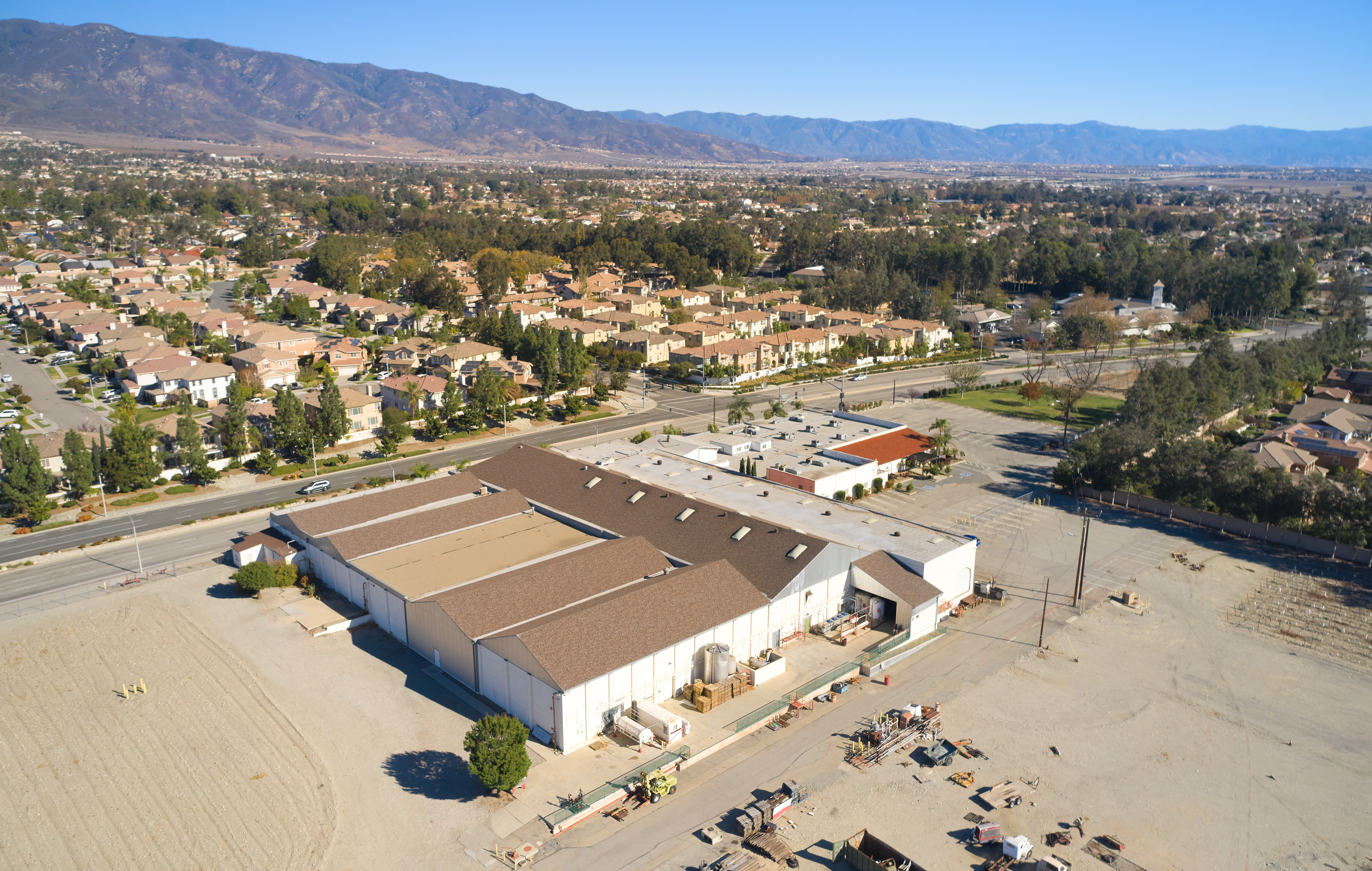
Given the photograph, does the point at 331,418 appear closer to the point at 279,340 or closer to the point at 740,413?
the point at 740,413

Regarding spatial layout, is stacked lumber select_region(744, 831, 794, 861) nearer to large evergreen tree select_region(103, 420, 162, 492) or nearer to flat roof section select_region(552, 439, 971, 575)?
flat roof section select_region(552, 439, 971, 575)

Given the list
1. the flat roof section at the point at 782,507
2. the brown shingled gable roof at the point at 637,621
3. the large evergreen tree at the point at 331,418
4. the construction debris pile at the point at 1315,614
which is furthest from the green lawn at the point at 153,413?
the construction debris pile at the point at 1315,614

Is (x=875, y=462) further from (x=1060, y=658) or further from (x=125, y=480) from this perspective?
(x=125, y=480)

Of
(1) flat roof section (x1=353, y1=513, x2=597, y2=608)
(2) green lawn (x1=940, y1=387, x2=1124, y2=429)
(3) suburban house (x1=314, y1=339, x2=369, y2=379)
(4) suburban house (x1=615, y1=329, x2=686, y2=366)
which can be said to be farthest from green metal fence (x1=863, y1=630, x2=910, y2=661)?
(3) suburban house (x1=314, y1=339, x2=369, y2=379)

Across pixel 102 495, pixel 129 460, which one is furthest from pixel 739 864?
pixel 129 460

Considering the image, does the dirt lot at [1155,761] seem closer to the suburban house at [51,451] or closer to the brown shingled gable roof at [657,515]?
the brown shingled gable roof at [657,515]

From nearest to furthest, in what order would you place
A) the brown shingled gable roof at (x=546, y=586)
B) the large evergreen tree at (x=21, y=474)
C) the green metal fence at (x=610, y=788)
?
the green metal fence at (x=610, y=788)
the brown shingled gable roof at (x=546, y=586)
the large evergreen tree at (x=21, y=474)

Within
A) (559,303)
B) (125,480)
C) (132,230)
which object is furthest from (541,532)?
(132,230)
